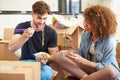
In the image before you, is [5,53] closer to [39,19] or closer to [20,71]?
[39,19]

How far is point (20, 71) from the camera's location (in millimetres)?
1357

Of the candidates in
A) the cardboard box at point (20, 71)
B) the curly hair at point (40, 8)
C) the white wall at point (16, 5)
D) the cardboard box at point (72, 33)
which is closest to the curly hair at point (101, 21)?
the curly hair at point (40, 8)

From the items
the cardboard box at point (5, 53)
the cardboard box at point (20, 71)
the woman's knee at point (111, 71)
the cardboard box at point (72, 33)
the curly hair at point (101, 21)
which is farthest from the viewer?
the cardboard box at point (5, 53)

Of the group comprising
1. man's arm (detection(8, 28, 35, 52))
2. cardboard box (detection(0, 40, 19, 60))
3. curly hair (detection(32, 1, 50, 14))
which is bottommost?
cardboard box (detection(0, 40, 19, 60))

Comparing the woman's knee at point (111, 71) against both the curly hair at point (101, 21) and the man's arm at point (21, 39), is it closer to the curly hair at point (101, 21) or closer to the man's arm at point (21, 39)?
the curly hair at point (101, 21)

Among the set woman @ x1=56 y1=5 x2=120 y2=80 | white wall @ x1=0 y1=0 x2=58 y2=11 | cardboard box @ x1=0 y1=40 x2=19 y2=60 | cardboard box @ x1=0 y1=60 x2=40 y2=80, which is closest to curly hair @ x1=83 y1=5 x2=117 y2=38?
woman @ x1=56 y1=5 x2=120 y2=80

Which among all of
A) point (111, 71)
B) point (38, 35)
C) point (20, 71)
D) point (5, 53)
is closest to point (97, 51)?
point (111, 71)

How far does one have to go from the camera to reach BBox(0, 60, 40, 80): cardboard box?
133 cm

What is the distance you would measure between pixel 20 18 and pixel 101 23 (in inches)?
76.9

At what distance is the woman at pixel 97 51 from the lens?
6.55 feet

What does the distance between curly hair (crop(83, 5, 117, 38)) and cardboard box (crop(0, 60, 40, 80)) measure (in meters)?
0.74

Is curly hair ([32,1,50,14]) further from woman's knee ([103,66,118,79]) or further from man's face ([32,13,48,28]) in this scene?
woman's knee ([103,66,118,79])

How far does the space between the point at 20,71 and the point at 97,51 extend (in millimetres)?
921

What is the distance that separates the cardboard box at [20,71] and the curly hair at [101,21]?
0.74 m
